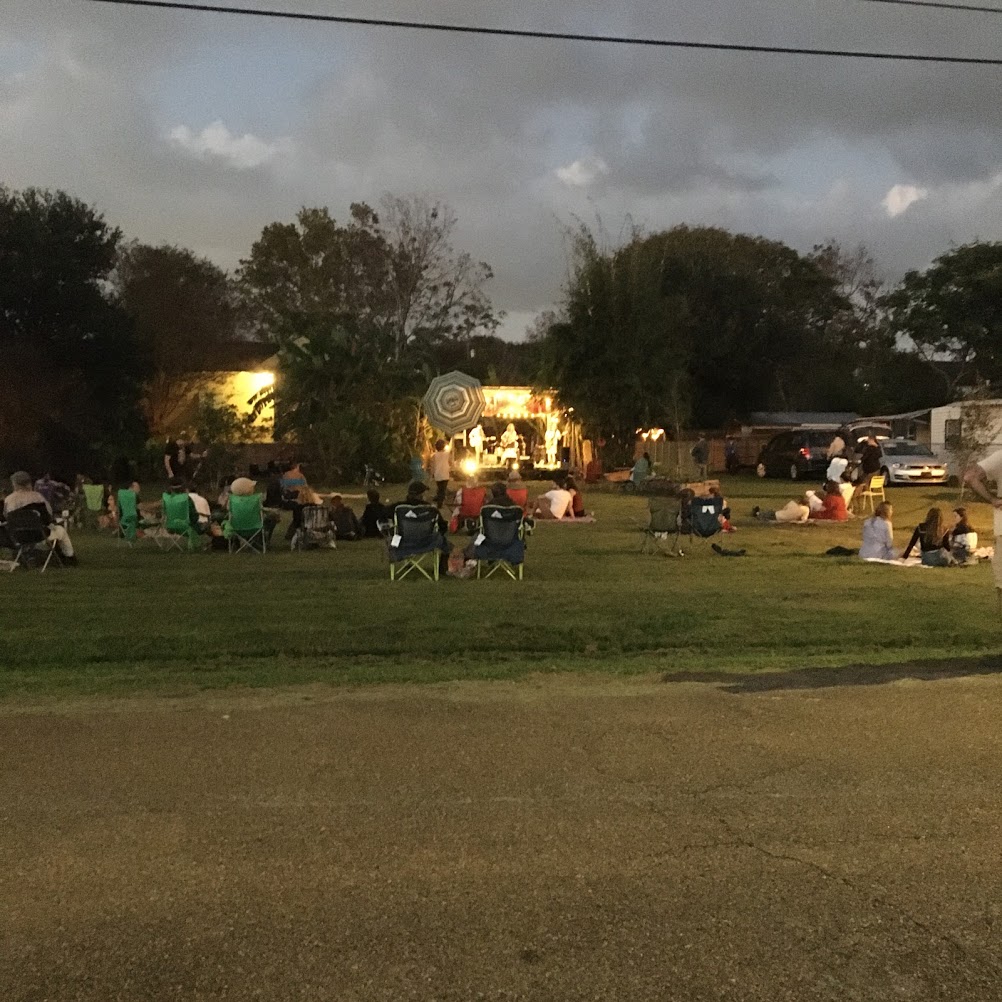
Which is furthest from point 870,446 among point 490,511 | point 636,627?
point 636,627

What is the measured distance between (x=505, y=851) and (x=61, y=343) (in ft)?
114

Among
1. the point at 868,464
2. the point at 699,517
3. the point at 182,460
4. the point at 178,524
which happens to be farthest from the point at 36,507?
the point at 868,464

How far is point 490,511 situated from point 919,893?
8.72 metres

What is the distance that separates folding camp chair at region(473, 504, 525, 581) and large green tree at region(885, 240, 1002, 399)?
1343 inches

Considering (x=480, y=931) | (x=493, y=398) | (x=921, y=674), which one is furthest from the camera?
(x=493, y=398)

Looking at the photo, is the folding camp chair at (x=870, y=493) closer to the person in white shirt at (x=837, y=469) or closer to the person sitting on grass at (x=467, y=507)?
the person in white shirt at (x=837, y=469)

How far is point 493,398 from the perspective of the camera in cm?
3509

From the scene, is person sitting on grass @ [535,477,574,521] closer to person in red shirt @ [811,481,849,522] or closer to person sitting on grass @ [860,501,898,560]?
person in red shirt @ [811,481,849,522]

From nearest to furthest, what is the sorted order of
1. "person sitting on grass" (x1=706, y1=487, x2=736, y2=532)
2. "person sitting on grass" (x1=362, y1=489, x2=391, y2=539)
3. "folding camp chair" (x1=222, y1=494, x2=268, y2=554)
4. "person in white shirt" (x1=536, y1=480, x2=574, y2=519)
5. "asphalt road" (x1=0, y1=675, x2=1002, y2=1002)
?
"asphalt road" (x1=0, y1=675, x2=1002, y2=1002) → "folding camp chair" (x1=222, y1=494, x2=268, y2=554) → "person sitting on grass" (x1=706, y1=487, x2=736, y2=532) → "person sitting on grass" (x1=362, y1=489, x2=391, y2=539) → "person in white shirt" (x1=536, y1=480, x2=574, y2=519)

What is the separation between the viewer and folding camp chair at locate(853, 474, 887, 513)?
66.9ft

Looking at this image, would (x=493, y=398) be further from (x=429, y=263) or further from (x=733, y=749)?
(x=733, y=749)

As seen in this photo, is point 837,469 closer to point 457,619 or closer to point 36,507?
point 457,619

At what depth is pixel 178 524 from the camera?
15.1 metres

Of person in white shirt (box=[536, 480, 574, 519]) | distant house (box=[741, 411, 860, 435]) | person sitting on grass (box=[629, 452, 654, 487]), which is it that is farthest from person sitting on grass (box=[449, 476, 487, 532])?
distant house (box=[741, 411, 860, 435])
